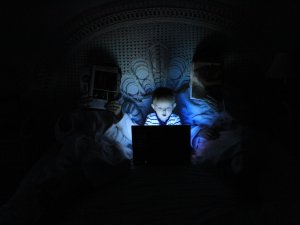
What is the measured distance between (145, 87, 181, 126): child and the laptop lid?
24 cm

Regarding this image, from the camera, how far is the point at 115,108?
2.63 m

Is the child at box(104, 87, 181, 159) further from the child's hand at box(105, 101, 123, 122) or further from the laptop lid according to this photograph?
the laptop lid

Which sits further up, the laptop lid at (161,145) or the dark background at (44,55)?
the dark background at (44,55)

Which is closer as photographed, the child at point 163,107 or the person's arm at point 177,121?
the child at point 163,107

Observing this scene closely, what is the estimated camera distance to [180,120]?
8.84ft

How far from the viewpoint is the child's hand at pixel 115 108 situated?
8.58ft

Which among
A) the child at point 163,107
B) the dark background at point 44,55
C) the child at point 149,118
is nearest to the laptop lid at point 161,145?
the child at point 149,118

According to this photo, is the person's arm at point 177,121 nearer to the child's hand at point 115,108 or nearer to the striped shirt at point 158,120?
the striped shirt at point 158,120

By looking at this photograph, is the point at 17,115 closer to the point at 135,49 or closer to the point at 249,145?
the point at 135,49

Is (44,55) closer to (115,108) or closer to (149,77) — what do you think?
(115,108)

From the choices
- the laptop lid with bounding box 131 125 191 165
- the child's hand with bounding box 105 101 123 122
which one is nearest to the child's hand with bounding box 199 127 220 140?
the laptop lid with bounding box 131 125 191 165

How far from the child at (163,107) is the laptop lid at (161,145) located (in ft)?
0.78

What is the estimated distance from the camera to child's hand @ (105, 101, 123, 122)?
262 centimetres

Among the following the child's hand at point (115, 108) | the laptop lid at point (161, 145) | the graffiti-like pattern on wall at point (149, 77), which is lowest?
the laptop lid at point (161, 145)
